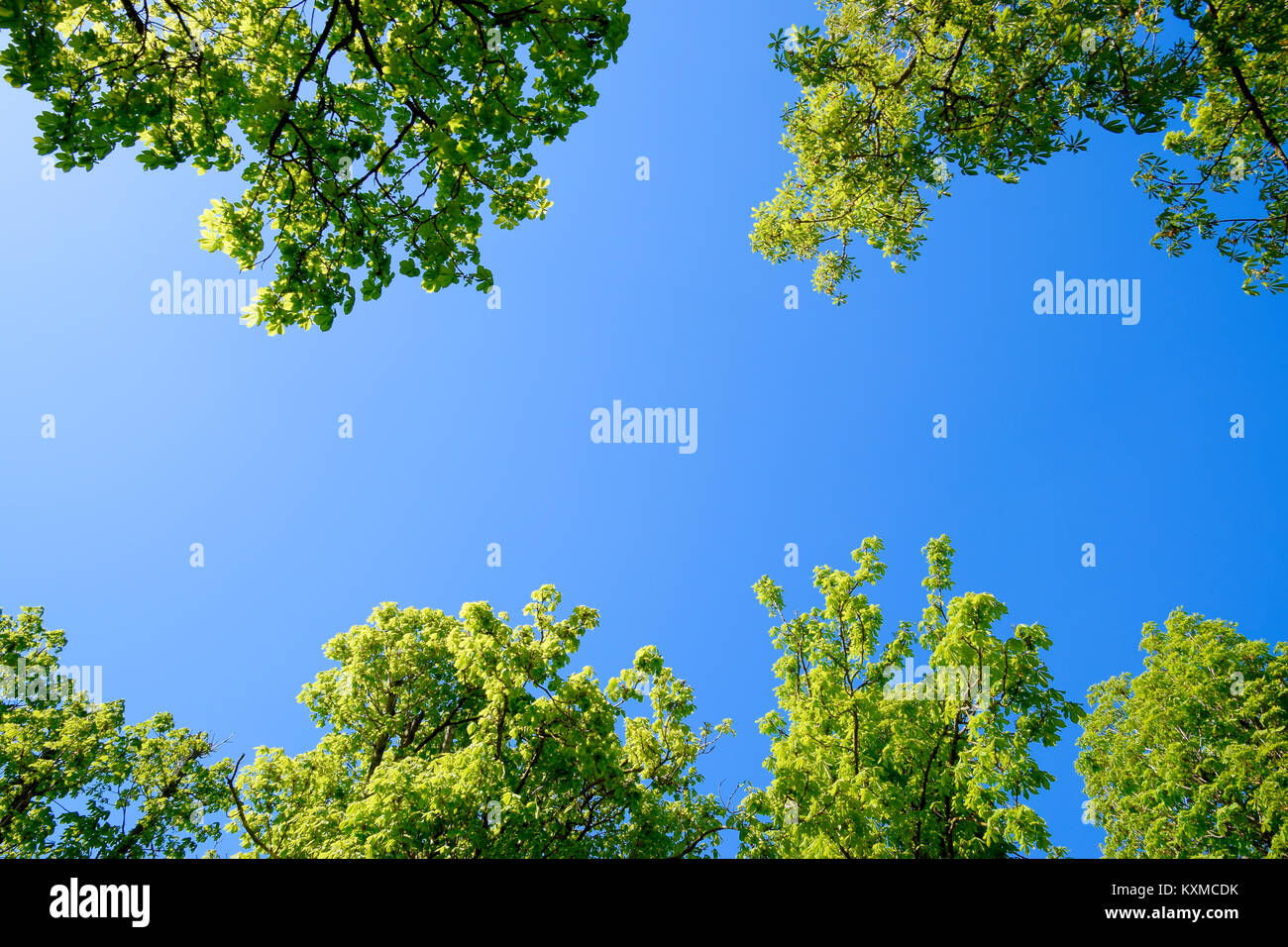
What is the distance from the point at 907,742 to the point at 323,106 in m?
11.7

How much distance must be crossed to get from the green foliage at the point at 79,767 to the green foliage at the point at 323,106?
15.1 m

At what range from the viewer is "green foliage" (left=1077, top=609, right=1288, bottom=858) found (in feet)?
39.5

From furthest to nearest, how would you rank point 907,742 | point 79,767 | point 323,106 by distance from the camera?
point 79,767 < point 907,742 < point 323,106

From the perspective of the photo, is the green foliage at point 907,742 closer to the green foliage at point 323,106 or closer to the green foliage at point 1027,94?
the green foliage at point 1027,94

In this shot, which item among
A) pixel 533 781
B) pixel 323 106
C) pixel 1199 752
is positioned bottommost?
pixel 1199 752

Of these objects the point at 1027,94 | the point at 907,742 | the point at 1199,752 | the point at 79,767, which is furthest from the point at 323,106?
the point at 1199,752

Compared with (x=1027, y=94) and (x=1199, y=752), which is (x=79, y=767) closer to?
(x=1027, y=94)

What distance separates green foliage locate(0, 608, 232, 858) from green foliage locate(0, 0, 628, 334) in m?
15.1

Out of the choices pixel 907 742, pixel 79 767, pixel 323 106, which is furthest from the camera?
pixel 79 767

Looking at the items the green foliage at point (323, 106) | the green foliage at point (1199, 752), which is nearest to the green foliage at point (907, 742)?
the green foliage at point (1199, 752)

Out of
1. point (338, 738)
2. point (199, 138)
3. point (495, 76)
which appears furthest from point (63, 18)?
point (338, 738)

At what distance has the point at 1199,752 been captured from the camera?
44.5 feet
